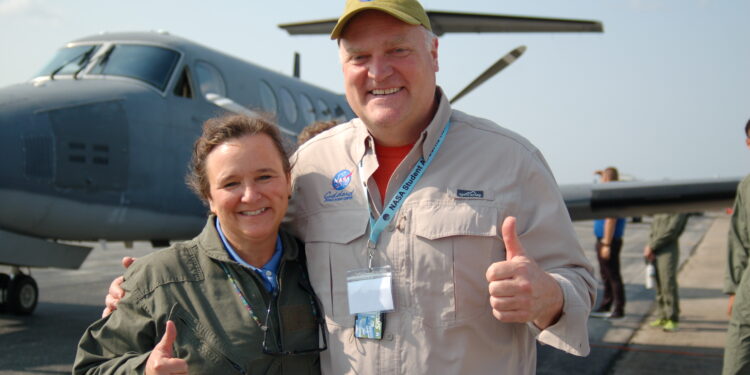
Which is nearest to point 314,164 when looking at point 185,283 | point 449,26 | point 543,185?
→ point 185,283

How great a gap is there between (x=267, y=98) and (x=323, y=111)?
1.94 m

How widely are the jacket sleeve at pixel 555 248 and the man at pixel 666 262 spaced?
676 cm

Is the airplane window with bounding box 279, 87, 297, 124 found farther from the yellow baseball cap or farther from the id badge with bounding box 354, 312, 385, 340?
the id badge with bounding box 354, 312, 385, 340

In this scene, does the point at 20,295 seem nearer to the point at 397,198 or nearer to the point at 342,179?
the point at 342,179

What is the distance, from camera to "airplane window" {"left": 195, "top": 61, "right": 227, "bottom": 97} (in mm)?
7773

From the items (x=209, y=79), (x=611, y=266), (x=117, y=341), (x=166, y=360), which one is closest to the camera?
(x=166, y=360)

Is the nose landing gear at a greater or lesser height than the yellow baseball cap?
lesser

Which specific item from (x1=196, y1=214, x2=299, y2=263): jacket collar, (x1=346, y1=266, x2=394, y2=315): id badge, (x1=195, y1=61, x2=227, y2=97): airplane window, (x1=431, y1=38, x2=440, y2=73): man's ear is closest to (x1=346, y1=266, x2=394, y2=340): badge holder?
(x1=346, y1=266, x2=394, y2=315): id badge

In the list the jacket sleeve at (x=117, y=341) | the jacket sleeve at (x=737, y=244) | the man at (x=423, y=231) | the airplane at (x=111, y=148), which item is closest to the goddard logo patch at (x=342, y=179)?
the man at (x=423, y=231)

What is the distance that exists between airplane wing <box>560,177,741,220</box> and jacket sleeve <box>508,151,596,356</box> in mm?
5603

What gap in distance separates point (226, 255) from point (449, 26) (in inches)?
353

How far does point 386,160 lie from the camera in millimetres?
2359

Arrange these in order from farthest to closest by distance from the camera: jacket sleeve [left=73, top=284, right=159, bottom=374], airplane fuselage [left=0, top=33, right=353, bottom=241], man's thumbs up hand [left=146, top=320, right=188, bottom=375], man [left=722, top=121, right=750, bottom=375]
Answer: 1. airplane fuselage [left=0, top=33, right=353, bottom=241]
2. man [left=722, top=121, right=750, bottom=375]
3. jacket sleeve [left=73, top=284, right=159, bottom=374]
4. man's thumbs up hand [left=146, top=320, right=188, bottom=375]

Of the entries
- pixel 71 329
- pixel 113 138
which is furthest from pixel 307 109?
pixel 71 329
